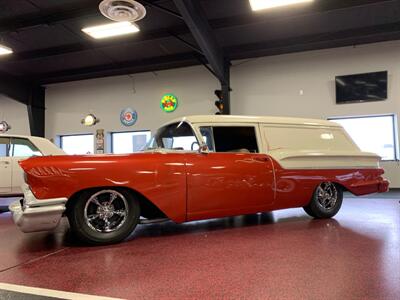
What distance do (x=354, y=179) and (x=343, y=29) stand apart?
17.4 feet

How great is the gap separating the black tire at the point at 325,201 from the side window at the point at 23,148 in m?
5.09

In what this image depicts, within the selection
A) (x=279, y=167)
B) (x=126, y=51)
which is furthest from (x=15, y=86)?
(x=279, y=167)

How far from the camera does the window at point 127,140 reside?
11.1 m

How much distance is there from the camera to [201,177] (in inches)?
140

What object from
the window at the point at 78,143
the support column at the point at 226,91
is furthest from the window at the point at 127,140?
the support column at the point at 226,91

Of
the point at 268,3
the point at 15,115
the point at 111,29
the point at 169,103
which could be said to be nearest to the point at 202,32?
the point at 268,3

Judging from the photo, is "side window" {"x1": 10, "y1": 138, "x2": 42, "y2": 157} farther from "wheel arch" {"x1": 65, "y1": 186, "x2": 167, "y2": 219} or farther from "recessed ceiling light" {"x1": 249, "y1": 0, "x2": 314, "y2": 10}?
"recessed ceiling light" {"x1": 249, "y1": 0, "x2": 314, "y2": 10}

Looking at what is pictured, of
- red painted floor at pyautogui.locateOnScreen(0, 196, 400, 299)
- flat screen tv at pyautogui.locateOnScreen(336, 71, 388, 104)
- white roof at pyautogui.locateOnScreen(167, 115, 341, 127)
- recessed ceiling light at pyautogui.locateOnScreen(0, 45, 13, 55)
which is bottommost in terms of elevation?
red painted floor at pyautogui.locateOnScreen(0, 196, 400, 299)

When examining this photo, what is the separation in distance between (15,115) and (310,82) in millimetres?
11582

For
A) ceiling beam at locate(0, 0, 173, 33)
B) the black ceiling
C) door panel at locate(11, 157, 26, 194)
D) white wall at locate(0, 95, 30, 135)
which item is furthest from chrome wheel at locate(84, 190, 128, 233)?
white wall at locate(0, 95, 30, 135)

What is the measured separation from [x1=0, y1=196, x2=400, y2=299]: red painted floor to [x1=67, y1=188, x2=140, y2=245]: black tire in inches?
5.0

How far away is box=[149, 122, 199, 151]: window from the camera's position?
3.91 metres

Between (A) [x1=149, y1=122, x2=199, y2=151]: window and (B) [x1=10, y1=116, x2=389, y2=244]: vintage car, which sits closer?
(B) [x1=10, y1=116, x2=389, y2=244]: vintage car

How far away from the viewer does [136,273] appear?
2443 mm
